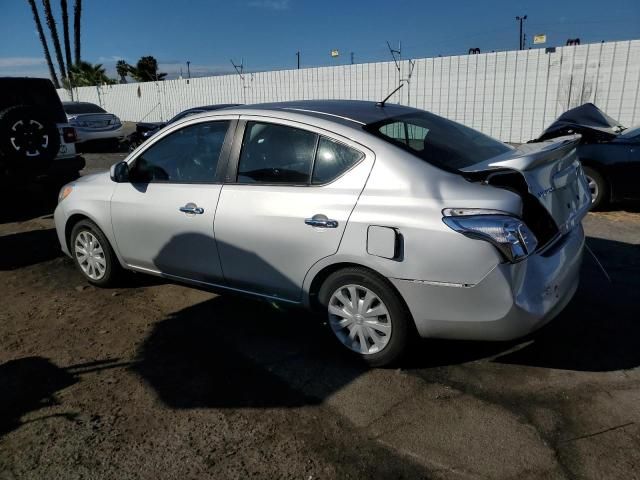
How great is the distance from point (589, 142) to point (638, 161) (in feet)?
2.27

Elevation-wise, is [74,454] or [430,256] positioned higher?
[430,256]

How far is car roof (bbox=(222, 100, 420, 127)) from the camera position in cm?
354

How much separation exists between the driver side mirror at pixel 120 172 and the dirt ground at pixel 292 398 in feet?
3.55

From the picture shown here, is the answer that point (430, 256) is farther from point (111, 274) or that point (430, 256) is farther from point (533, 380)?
point (111, 274)

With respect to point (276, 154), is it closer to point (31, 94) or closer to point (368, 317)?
point (368, 317)

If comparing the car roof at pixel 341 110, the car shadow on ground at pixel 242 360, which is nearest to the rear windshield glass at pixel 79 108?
the car shadow on ground at pixel 242 360

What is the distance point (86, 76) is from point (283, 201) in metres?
38.3

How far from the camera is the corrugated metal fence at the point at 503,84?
35.9 feet

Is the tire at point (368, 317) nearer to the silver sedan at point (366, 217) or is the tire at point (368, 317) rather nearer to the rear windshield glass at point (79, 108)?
the silver sedan at point (366, 217)

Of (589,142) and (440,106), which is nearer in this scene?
(589,142)

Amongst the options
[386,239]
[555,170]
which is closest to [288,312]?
[386,239]

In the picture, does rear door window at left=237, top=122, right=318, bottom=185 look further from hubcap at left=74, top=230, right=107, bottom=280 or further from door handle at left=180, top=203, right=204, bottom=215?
hubcap at left=74, top=230, right=107, bottom=280

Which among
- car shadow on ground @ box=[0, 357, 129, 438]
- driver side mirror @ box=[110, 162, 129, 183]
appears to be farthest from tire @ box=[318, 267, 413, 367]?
driver side mirror @ box=[110, 162, 129, 183]

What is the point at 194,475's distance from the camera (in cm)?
252
